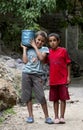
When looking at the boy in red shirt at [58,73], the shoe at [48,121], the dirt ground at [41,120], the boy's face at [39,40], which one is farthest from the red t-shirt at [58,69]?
the dirt ground at [41,120]

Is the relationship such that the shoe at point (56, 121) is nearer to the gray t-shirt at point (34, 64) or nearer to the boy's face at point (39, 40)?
the gray t-shirt at point (34, 64)

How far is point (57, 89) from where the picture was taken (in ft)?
21.8

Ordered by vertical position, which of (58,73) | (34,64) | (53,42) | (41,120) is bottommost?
(41,120)

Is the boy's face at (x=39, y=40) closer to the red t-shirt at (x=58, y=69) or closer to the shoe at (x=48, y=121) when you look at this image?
the red t-shirt at (x=58, y=69)

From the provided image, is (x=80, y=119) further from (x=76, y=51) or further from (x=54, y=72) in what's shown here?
(x=76, y=51)

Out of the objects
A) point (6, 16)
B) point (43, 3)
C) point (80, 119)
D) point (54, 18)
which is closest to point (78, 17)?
point (54, 18)

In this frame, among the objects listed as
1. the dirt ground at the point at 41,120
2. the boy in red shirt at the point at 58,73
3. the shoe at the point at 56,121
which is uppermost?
the boy in red shirt at the point at 58,73

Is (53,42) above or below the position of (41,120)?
above

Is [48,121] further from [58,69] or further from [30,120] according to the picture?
[58,69]

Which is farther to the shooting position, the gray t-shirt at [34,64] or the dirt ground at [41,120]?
the gray t-shirt at [34,64]

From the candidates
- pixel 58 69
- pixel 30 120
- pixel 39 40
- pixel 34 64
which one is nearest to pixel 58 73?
pixel 58 69

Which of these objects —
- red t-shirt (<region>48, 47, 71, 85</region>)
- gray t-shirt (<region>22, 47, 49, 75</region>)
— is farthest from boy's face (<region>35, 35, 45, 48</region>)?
red t-shirt (<region>48, 47, 71, 85</region>)

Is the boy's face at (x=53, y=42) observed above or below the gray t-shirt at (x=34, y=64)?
above

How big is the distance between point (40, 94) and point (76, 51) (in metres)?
12.0
